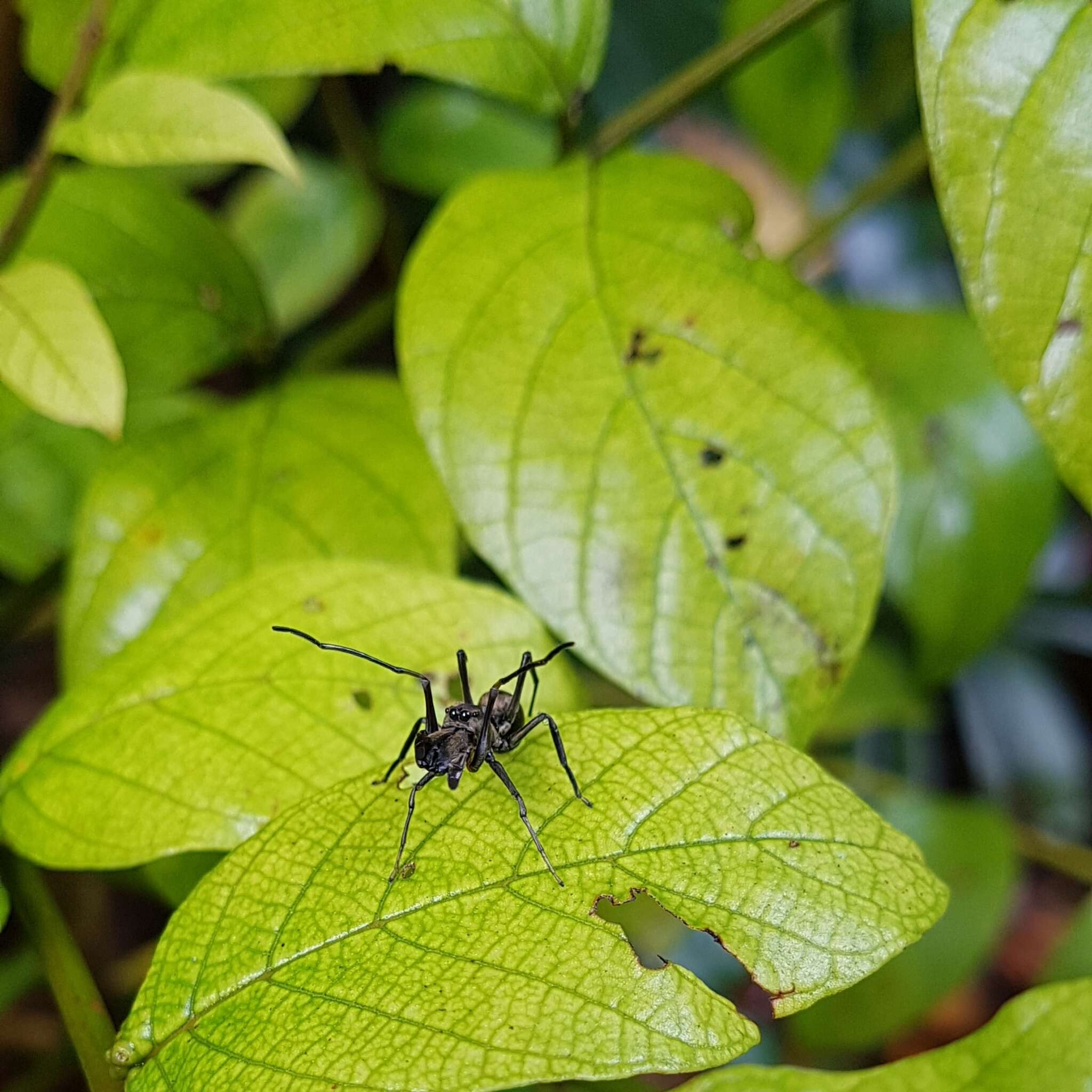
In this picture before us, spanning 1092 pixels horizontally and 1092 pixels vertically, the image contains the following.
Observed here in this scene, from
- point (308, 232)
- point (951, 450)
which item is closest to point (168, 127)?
point (951, 450)

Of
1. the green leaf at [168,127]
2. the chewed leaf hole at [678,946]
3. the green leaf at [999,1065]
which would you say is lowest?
the chewed leaf hole at [678,946]

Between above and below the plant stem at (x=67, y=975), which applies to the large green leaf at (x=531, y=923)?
above

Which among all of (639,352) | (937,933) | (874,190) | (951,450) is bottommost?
(937,933)

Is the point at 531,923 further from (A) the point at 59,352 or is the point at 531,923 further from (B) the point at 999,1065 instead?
(A) the point at 59,352

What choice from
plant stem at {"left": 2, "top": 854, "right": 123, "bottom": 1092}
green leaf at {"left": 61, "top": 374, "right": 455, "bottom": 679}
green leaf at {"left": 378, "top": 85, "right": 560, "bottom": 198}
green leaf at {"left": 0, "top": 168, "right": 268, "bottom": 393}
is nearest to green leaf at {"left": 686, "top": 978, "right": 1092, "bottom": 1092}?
plant stem at {"left": 2, "top": 854, "right": 123, "bottom": 1092}

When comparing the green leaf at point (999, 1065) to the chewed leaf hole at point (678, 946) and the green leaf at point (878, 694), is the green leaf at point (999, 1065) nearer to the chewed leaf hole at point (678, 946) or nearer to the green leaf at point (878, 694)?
the chewed leaf hole at point (678, 946)

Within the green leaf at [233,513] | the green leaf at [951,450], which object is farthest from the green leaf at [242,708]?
the green leaf at [951,450]
